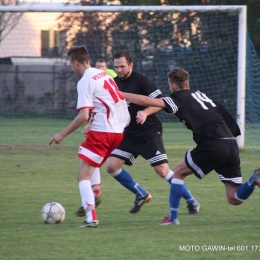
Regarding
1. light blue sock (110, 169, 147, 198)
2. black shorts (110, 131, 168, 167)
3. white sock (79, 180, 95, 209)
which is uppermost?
black shorts (110, 131, 168, 167)

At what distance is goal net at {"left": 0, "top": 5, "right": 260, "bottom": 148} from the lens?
1420cm

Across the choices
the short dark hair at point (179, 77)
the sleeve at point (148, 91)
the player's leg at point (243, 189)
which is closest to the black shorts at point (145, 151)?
the sleeve at point (148, 91)

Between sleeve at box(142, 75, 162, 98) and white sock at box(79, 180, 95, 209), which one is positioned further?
sleeve at box(142, 75, 162, 98)

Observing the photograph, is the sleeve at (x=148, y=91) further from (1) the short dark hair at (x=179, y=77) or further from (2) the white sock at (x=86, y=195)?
(2) the white sock at (x=86, y=195)

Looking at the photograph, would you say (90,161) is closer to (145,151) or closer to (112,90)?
(112,90)

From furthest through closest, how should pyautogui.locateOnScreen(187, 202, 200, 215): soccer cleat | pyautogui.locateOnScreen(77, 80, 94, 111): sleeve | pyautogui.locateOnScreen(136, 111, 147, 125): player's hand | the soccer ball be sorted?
1. pyautogui.locateOnScreen(187, 202, 200, 215): soccer cleat
2. pyautogui.locateOnScreen(136, 111, 147, 125): player's hand
3. the soccer ball
4. pyautogui.locateOnScreen(77, 80, 94, 111): sleeve

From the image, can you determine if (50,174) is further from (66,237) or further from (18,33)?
(18,33)

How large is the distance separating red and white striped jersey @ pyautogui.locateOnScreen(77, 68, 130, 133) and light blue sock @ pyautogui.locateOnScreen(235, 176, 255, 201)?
128 cm

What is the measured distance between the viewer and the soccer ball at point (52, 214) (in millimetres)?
6574

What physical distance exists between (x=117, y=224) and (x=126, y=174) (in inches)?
44.1

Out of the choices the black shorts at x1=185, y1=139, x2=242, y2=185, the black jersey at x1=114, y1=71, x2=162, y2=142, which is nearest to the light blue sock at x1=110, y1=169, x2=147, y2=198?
the black jersey at x1=114, y1=71, x2=162, y2=142

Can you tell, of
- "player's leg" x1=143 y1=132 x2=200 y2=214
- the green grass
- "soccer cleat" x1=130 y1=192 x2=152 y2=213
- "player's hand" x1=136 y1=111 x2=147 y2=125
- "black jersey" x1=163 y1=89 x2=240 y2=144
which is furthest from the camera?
→ "player's leg" x1=143 y1=132 x2=200 y2=214

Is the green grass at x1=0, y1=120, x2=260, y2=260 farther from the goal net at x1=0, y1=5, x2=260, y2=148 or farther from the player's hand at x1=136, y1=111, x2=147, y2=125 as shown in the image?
the goal net at x1=0, y1=5, x2=260, y2=148

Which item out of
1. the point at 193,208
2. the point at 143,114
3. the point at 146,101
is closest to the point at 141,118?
the point at 143,114
